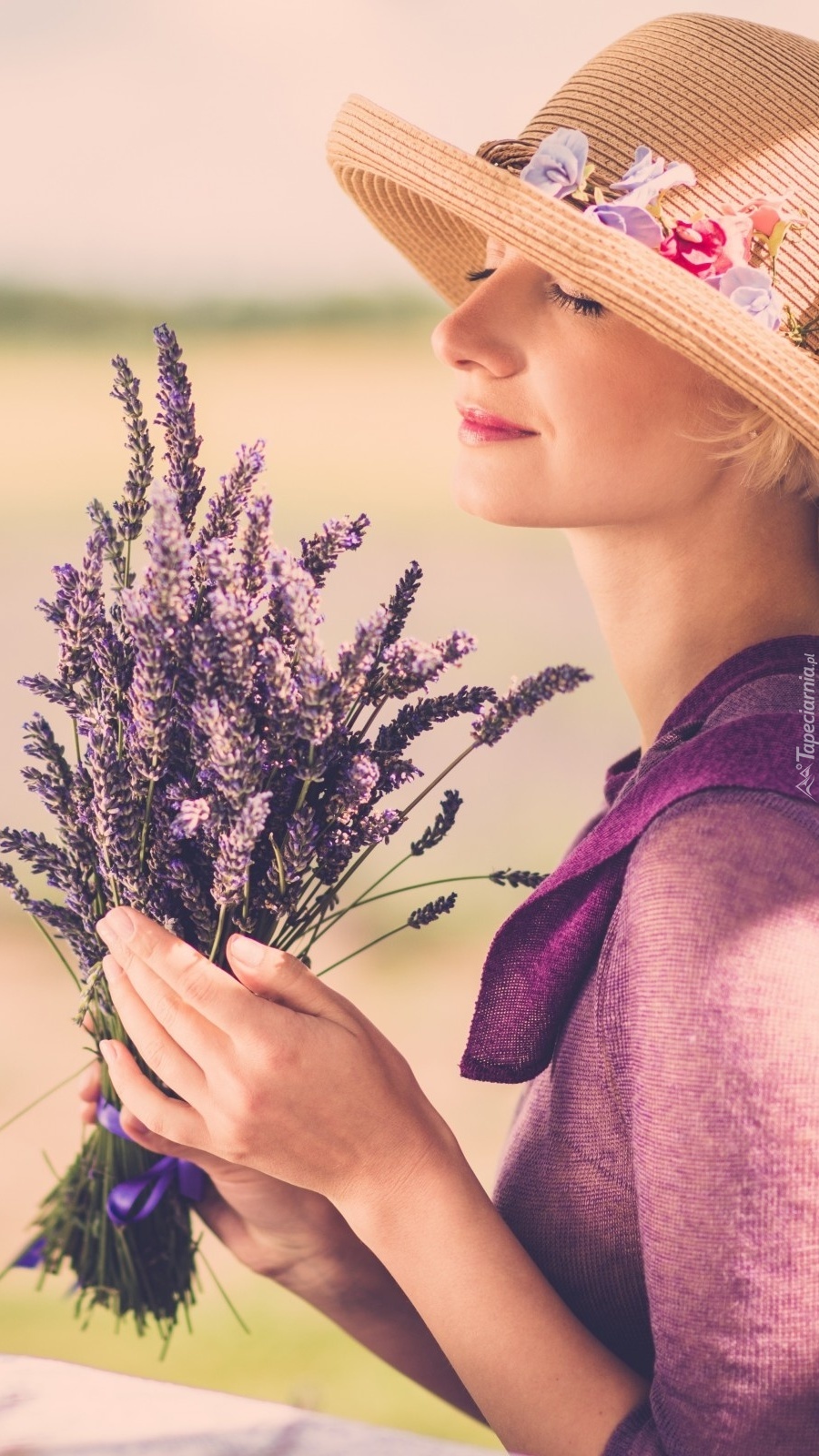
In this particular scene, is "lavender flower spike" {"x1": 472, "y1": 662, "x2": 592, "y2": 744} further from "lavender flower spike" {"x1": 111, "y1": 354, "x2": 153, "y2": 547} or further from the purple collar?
"lavender flower spike" {"x1": 111, "y1": 354, "x2": 153, "y2": 547}

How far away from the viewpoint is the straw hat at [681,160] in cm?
91

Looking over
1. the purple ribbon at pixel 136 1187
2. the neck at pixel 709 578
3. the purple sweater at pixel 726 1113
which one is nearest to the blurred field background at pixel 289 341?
the purple ribbon at pixel 136 1187

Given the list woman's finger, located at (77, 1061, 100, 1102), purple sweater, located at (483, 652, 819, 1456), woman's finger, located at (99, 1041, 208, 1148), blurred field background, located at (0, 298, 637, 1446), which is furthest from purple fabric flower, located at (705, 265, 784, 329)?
blurred field background, located at (0, 298, 637, 1446)

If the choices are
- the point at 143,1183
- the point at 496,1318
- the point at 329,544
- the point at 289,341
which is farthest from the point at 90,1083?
the point at 289,341

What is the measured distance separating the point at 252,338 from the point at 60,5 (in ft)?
6.84

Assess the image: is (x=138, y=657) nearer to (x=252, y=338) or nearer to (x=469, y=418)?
(x=469, y=418)

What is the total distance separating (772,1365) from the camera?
2.39 feet

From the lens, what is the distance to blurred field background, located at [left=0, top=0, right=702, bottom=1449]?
532 centimetres

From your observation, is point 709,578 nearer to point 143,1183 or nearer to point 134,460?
point 134,460

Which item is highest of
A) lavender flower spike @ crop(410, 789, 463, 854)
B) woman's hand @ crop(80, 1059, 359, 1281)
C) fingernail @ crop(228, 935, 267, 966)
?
lavender flower spike @ crop(410, 789, 463, 854)

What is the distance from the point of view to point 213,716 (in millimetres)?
753

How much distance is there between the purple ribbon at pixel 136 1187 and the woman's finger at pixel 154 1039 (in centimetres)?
18

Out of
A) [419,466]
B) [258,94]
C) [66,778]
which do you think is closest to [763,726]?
[66,778]

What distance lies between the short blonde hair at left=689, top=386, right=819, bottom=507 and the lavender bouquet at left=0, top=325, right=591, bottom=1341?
0.85 feet
